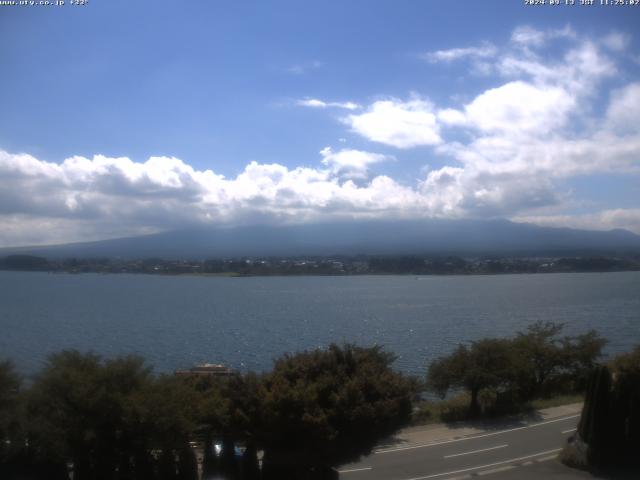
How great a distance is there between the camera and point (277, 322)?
4872 centimetres

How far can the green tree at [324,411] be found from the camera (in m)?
10.3

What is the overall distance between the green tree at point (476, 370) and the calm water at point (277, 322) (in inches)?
318

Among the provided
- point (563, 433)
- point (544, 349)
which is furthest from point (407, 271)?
point (563, 433)

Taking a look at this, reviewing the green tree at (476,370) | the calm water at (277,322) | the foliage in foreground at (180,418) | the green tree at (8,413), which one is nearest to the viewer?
the green tree at (8,413)

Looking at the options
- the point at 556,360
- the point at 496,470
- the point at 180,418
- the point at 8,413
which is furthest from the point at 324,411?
the point at 556,360

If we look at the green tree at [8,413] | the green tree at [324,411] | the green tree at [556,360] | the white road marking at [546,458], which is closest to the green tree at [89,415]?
the green tree at [8,413]

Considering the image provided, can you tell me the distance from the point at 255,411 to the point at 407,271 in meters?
112

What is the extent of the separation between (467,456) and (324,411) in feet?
17.7

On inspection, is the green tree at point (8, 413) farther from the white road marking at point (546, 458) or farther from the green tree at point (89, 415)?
the white road marking at point (546, 458)

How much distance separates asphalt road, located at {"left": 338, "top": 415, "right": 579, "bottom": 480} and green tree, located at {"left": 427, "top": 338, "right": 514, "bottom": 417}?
121 inches

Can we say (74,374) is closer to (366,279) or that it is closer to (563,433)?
(563,433)

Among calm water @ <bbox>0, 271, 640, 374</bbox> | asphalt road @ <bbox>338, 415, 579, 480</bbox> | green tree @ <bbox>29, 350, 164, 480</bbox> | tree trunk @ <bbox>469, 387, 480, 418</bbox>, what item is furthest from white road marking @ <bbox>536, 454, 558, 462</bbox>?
calm water @ <bbox>0, 271, 640, 374</bbox>

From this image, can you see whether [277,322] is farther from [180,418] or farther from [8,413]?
[8,413]

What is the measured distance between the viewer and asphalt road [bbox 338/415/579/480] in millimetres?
12742
